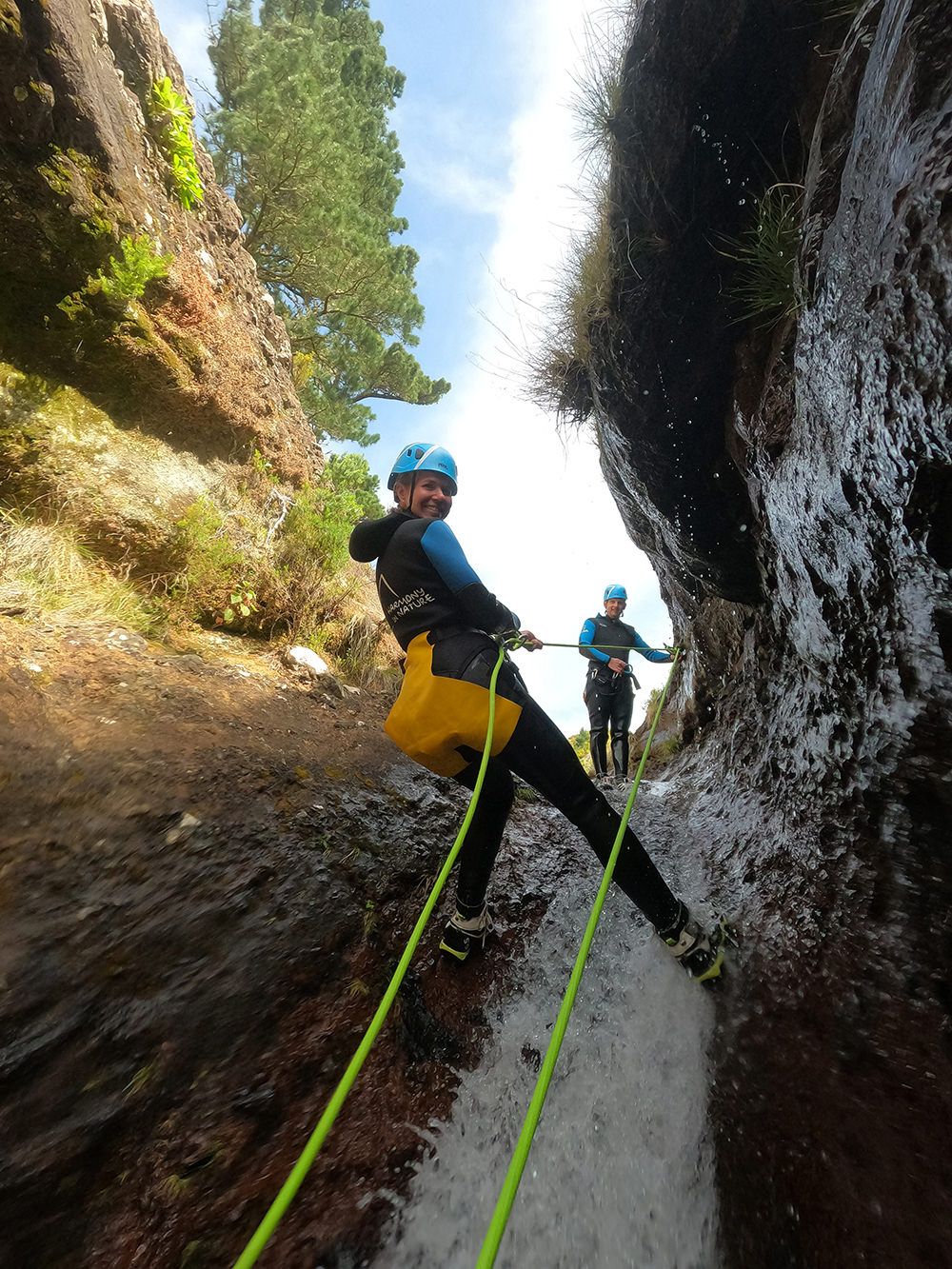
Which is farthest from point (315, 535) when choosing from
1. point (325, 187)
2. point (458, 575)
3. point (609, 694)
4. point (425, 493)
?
point (325, 187)

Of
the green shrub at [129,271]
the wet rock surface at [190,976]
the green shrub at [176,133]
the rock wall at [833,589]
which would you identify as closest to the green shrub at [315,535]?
the green shrub at [129,271]

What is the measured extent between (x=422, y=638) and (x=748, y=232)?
3.16 meters

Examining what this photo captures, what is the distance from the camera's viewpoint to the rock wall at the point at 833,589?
1.60 metres

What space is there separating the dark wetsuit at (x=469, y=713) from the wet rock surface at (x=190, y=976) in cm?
67

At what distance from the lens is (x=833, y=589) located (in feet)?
8.47

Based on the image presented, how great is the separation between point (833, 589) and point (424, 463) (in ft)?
7.25

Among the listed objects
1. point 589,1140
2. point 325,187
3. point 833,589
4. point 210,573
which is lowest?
point 589,1140

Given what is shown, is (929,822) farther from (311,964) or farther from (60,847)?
(60,847)

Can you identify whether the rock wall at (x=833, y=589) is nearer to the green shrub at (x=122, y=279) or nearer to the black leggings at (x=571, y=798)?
the black leggings at (x=571, y=798)

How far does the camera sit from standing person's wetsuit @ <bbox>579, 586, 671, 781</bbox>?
771cm

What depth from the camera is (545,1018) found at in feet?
8.04

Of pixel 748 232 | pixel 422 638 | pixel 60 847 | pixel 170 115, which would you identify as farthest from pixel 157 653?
pixel 170 115

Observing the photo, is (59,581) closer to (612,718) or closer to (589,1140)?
(589,1140)

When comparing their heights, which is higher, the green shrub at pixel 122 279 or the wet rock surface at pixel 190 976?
the green shrub at pixel 122 279
